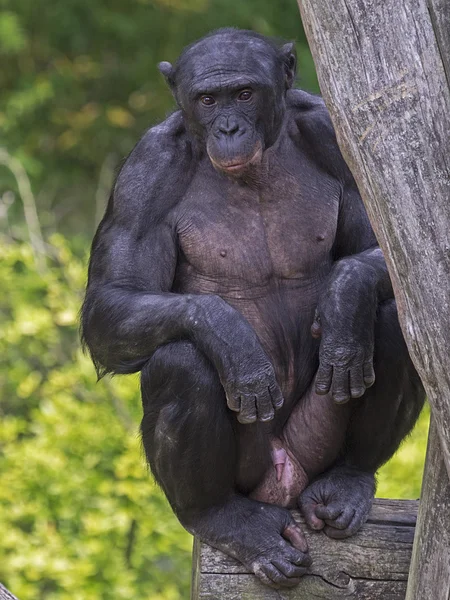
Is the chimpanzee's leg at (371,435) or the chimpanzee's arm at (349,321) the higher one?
the chimpanzee's arm at (349,321)

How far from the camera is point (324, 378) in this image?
2881mm

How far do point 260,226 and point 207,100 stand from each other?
414mm

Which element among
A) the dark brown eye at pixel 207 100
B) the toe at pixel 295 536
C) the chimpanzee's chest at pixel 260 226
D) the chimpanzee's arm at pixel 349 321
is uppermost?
the dark brown eye at pixel 207 100

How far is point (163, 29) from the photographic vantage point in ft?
25.2

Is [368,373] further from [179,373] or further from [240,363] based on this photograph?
[179,373]

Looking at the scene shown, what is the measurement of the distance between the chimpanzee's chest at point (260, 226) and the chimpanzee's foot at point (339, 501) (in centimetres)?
61

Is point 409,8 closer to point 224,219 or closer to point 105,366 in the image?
point 224,219

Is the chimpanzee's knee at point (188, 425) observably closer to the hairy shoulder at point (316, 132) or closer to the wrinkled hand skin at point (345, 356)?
the wrinkled hand skin at point (345, 356)

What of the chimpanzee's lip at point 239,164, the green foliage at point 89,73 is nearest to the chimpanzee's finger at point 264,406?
the chimpanzee's lip at point 239,164

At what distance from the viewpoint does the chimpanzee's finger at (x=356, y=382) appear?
2869 millimetres

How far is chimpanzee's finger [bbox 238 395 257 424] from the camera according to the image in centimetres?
284

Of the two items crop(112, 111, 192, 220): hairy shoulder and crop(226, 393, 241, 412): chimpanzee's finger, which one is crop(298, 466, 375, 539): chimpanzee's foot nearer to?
crop(226, 393, 241, 412): chimpanzee's finger

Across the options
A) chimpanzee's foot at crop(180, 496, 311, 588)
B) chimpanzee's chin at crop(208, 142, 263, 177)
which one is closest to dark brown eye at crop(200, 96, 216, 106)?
chimpanzee's chin at crop(208, 142, 263, 177)

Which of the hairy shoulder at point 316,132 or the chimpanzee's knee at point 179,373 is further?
the hairy shoulder at point 316,132
